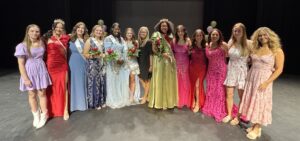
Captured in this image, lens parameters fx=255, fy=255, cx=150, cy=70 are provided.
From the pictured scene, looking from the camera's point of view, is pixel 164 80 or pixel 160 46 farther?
pixel 164 80

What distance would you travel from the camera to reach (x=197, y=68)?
4.12 meters

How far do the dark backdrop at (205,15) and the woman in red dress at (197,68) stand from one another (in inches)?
173

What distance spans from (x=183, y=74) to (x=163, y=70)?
14.5 inches

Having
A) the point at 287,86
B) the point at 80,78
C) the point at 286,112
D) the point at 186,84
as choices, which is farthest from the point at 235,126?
the point at 287,86

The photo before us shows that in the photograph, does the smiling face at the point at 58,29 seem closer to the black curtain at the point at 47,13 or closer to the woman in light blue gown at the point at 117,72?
the woman in light blue gown at the point at 117,72

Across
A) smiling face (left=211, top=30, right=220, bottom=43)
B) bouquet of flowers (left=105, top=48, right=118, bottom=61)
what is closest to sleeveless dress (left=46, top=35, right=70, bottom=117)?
bouquet of flowers (left=105, top=48, right=118, bottom=61)


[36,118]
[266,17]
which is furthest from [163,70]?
[266,17]

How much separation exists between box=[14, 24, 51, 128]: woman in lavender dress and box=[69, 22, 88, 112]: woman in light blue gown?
0.46 meters

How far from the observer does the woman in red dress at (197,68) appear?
4027 mm

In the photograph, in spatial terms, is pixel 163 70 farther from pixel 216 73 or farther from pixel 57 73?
pixel 57 73

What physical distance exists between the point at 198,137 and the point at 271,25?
574cm

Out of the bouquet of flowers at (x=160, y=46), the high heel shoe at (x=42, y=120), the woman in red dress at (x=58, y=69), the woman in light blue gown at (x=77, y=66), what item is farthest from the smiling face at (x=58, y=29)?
the bouquet of flowers at (x=160, y=46)

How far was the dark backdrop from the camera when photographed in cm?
757

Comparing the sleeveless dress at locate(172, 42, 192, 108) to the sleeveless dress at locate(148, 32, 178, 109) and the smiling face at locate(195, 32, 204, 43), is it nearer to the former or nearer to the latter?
the sleeveless dress at locate(148, 32, 178, 109)
